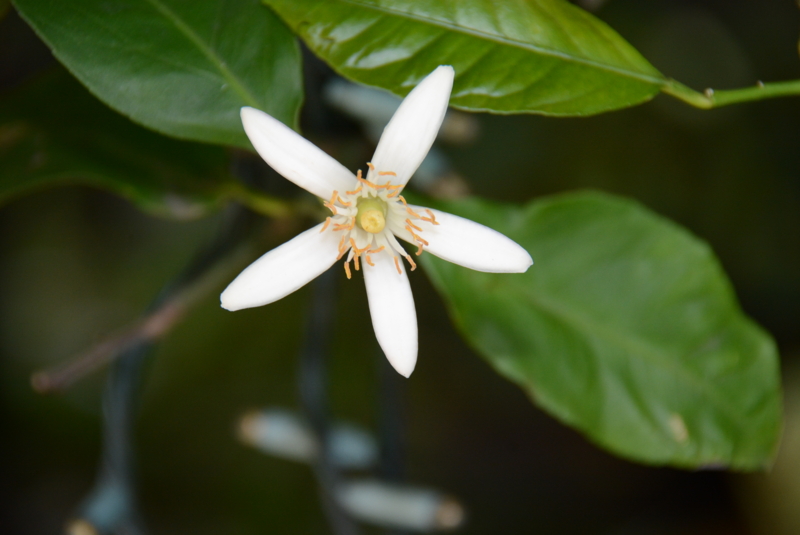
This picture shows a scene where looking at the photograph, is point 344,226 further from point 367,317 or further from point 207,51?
point 367,317

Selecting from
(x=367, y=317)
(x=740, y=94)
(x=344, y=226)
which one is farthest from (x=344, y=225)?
(x=367, y=317)

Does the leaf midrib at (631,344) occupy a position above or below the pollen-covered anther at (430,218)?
below

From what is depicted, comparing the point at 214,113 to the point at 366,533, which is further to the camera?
the point at 366,533

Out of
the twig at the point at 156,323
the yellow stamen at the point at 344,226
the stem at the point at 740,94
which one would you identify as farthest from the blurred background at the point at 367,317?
the stem at the point at 740,94

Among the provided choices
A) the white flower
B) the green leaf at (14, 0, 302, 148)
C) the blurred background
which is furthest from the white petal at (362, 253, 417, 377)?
the blurred background

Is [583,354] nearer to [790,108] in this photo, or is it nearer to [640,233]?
[640,233]

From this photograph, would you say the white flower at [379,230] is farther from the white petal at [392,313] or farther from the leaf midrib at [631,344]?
the leaf midrib at [631,344]

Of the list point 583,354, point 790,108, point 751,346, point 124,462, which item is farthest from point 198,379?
point 790,108
